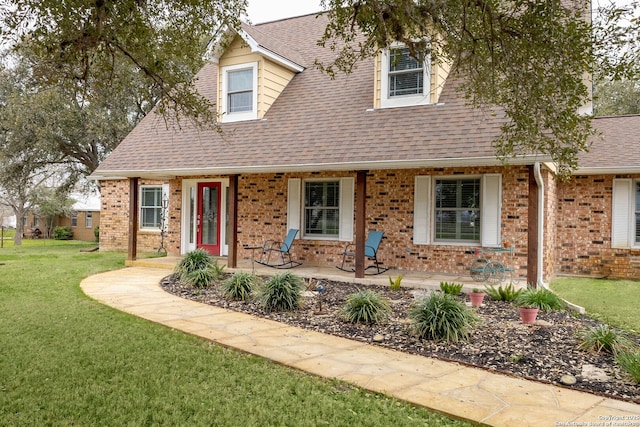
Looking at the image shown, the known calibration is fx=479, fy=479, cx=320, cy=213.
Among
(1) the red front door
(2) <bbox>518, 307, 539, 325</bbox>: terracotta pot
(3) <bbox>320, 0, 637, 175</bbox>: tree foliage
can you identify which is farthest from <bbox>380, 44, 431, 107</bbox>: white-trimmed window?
(2) <bbox>518, 307, 539, 325</bbox>: terracotta pot

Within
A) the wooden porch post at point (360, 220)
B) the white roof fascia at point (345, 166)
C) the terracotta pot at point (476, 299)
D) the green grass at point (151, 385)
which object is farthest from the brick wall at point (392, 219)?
the green grass at point (151, 385)

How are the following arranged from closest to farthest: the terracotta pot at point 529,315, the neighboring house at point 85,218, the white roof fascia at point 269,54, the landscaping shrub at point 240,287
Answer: the terracotta pot at point 529,315 < the landscaping shrub at point 240,287 < the white roof fascia at point 269,54 < the neighboring house at point 85,218

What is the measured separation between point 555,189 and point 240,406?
9795 mm

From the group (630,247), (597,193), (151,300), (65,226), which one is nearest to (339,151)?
(151,300)

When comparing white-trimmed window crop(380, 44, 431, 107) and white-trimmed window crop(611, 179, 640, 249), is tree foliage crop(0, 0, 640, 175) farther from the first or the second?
white-trimmed window crop(611, 179, 640, 249)

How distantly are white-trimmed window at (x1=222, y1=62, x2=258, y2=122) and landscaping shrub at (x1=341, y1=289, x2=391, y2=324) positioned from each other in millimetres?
6950

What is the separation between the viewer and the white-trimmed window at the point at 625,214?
35.0ft

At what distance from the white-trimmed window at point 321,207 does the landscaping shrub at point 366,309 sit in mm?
4503

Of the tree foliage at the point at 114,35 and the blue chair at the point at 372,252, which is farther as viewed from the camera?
the blue chair at the point at 372,252

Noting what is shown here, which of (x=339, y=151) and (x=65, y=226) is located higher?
(x=339, y=151)

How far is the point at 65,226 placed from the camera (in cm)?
3231

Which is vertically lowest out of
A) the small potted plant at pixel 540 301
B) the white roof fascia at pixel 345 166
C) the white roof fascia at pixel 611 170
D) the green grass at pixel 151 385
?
the green grass at pixel 151 385

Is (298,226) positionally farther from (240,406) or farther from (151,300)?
(240,406)

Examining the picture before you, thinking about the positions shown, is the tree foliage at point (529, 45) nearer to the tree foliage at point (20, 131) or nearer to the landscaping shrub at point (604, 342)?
the landscaping shrub at point (604, 342)
